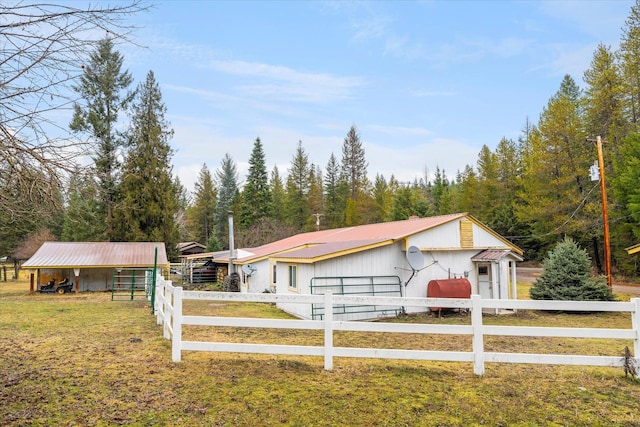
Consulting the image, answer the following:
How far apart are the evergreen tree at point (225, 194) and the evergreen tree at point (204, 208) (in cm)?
134

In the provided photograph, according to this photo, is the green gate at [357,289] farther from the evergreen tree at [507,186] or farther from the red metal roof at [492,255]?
the evergreen tree at [507,186]

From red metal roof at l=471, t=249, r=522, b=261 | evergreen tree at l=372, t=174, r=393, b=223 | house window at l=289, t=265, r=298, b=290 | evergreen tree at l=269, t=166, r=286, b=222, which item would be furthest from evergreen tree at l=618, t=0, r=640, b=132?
evergreen tree at l=269, t=166, r=286, b=222

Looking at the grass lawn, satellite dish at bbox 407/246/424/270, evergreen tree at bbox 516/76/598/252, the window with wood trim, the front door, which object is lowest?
the grass lawn

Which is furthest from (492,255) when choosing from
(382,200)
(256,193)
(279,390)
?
(256,193)

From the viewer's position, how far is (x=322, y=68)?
1620 cm

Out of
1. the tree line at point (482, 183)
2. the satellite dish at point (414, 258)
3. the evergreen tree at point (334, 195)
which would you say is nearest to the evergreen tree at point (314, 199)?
the tree line at point (482, 183)

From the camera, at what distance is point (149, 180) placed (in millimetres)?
30344

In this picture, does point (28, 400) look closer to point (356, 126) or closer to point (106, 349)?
point (106, 349)

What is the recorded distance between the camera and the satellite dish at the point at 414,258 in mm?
12656

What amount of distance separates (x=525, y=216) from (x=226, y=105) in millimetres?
25065

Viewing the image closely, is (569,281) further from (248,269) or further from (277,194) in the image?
(277,194)

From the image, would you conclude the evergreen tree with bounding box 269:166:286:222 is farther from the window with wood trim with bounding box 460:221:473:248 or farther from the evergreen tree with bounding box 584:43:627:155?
the window with wood trim with bounding box 460:221:473:248

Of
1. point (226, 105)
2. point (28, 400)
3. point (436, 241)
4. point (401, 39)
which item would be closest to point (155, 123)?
point (226, 105)

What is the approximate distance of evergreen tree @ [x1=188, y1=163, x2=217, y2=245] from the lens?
5388 cm
